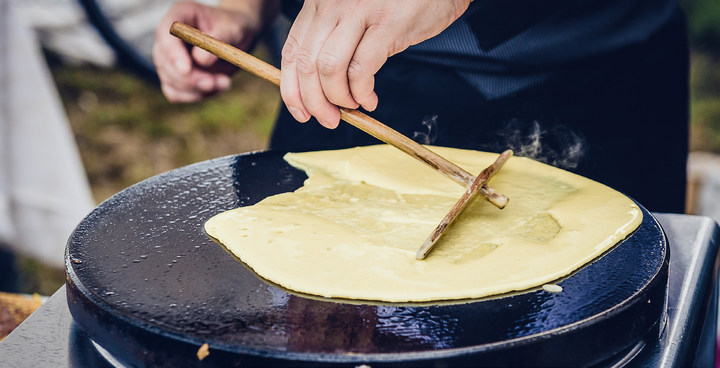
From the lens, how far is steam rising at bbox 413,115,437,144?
1.89 meters

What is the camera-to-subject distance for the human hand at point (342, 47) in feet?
3.73

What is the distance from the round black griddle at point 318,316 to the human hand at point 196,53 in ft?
2.82

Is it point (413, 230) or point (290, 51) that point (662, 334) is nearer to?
point (413, 230)

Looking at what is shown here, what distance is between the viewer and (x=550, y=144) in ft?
5.90

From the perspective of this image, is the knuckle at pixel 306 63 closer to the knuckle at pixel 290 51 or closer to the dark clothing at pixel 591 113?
the knuckle at pixel 290 51

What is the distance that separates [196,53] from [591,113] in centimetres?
134

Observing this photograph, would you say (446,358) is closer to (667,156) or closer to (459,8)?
(459,8)

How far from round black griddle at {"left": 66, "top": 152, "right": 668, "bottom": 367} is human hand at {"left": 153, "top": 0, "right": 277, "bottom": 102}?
859 millimetres

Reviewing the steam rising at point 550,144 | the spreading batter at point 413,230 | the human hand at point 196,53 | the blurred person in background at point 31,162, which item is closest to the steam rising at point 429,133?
the steam rising at point 550,144

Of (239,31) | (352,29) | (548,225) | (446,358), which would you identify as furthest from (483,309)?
(239,31)

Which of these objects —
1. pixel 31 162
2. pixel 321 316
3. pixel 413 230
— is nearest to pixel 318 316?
pixel 321 316

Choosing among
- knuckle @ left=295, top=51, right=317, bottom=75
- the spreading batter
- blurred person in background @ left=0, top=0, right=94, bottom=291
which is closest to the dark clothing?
the spreading batter

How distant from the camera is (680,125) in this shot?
1.88 m

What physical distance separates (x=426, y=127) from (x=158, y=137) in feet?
12.2
